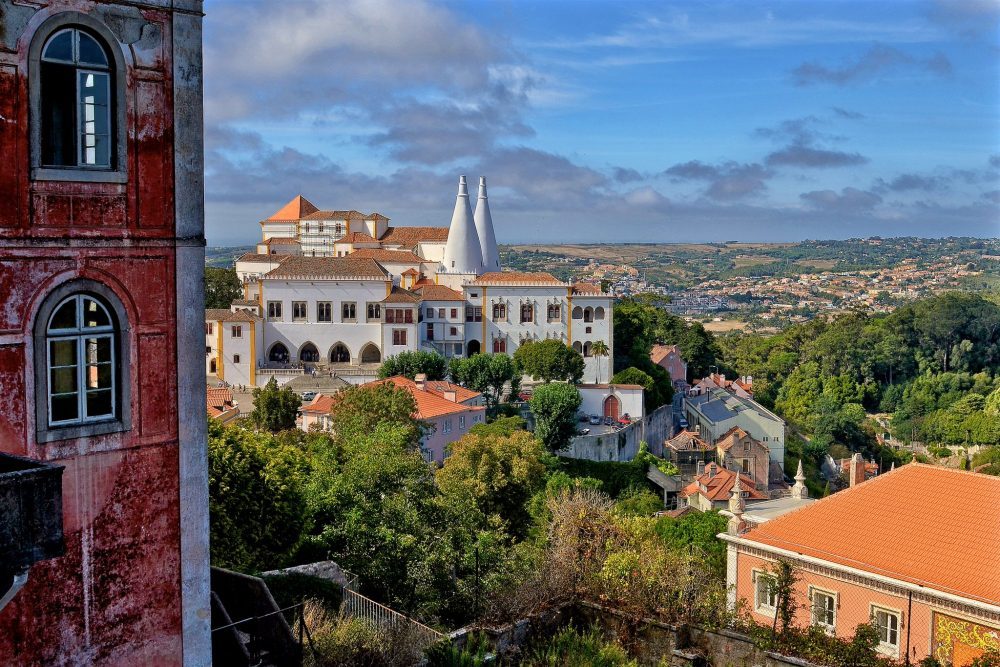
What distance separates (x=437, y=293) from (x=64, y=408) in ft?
123

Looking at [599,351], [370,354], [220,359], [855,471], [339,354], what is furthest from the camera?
[599,351]

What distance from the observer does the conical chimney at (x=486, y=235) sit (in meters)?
50.3

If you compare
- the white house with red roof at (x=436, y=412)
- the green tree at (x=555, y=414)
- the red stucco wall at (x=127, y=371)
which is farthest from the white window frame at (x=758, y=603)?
the green tree at (x=555, y=414)

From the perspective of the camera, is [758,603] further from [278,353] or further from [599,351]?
[278,353]

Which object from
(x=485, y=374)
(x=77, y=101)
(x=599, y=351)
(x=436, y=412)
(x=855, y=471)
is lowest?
(x=855, y=471)

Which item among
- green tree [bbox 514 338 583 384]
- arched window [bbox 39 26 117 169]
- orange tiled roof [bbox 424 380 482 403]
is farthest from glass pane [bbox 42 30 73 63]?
green tree [bbox 514 338 583 384]

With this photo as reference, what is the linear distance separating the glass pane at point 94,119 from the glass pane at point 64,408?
5.07 ft

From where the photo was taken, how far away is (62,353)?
6.74m

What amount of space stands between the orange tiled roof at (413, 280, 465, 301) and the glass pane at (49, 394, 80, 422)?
3702 cm

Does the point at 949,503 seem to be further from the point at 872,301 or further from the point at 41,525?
the point at 872,301

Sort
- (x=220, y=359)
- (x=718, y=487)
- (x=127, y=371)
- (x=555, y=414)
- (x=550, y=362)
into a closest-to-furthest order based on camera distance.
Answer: (x=127, y=371), (x=718, y=487), (x=555, y=414), (x=550, y=362), (x=220, y=359)

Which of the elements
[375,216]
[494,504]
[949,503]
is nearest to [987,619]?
[949,503]

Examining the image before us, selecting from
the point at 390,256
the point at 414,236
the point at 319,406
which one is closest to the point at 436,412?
the point at 319,406

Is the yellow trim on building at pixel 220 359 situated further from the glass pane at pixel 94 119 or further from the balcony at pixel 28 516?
the balcony at pixel 28 516
